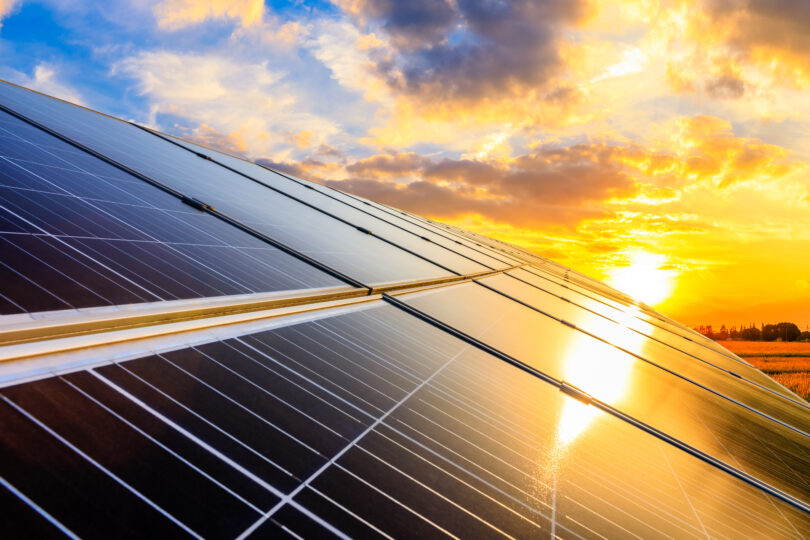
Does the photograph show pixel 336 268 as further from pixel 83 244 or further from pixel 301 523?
pixel 301 523

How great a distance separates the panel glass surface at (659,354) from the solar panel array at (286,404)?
4.96 ft

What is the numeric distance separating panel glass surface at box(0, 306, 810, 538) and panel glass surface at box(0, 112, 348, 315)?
70 centimetres

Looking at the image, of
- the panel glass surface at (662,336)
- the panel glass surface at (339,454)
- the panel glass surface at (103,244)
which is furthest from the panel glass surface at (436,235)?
the panel glass surface at (339,454)

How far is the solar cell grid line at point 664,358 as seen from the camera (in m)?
7.75

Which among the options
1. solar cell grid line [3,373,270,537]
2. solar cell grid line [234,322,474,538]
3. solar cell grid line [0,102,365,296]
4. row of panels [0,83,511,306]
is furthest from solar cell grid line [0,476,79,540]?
solar cell grid line [0,102,365,296]

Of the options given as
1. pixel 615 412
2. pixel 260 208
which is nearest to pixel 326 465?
pixel 615 412

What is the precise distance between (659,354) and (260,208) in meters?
8.08

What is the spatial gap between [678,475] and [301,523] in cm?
333

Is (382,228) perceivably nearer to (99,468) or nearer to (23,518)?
(99,468)

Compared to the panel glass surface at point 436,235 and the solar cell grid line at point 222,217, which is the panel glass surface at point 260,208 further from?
the panel glass surface at point 436,235

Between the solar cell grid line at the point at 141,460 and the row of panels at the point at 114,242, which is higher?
the row of panels at the point at 114,242

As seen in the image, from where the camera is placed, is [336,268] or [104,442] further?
[336,268]

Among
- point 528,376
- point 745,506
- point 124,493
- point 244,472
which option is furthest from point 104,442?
point 745,506

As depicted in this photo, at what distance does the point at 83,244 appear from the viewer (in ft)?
10.5
